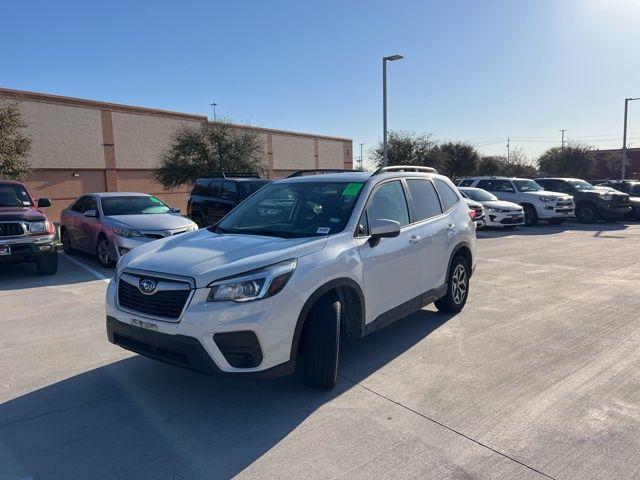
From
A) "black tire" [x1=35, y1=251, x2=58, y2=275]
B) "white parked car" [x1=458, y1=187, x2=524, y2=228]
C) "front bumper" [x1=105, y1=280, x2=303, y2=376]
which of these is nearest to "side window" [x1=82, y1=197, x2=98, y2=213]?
"black tire" [x1=35, y1=251, x2=58, y2=275]

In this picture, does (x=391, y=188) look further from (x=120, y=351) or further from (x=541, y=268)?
(x=541, y=268)

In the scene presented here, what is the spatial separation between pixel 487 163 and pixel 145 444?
4811 cm

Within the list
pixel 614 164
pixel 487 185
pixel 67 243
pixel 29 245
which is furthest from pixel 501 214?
pixel 614 164

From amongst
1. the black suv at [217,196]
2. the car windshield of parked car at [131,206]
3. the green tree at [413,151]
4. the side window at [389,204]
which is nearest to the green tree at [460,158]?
the green tree at [413,151]

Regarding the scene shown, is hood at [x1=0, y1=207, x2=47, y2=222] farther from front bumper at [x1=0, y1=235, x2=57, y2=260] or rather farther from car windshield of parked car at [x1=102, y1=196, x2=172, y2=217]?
car windshield of parked car at [x1=102, y1=196, x2=172, y2=217]

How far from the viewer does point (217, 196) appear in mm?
14938

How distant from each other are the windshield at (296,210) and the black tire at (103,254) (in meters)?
5.49

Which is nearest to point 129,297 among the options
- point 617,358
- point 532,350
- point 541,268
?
point 532,350

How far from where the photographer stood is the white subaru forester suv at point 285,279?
11.4 ft

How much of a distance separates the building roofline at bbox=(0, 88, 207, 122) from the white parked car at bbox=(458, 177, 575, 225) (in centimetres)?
2266

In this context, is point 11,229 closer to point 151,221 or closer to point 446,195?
point 151,221

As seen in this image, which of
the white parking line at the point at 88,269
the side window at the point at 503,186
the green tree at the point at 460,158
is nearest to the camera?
the white parking line at the point at 88,269

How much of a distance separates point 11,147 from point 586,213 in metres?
20.7

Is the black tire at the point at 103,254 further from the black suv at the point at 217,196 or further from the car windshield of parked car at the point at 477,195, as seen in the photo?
the car windshield of parked car at the point at 477,195
